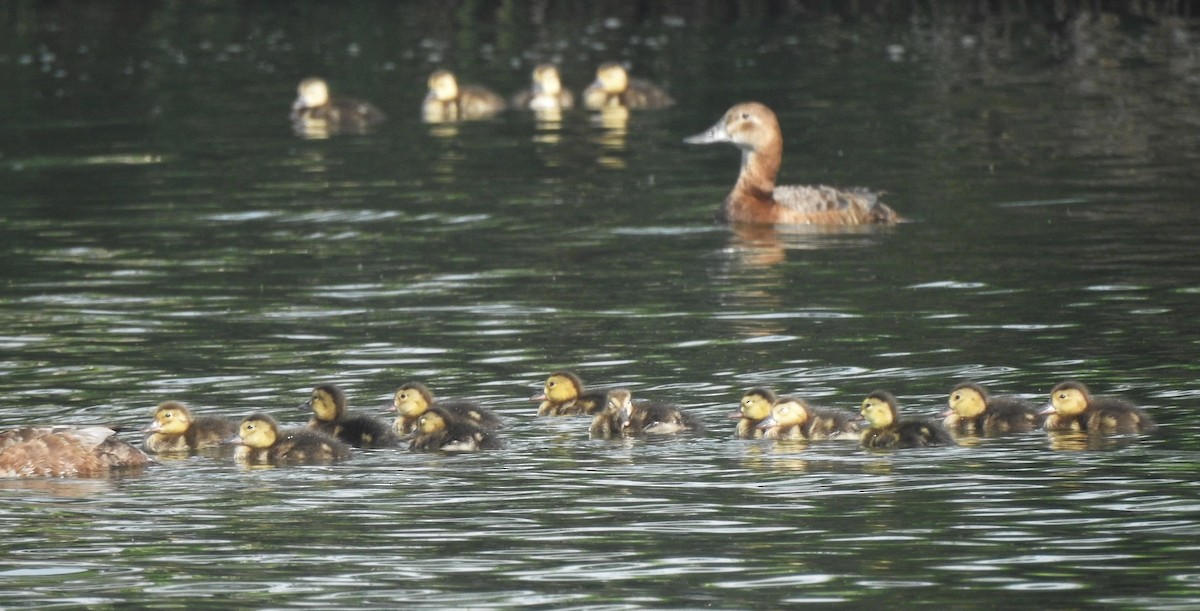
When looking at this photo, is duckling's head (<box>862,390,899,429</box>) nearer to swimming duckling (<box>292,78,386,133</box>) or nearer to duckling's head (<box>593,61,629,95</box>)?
swimming duckling (<box>292,78,386,133</box>)

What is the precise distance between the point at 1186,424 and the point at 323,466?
435 centimetres

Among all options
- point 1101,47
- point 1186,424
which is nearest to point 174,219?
point 1186,424

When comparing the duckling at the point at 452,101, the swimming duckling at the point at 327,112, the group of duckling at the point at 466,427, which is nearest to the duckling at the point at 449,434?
the group of duckling at the point at 466,427

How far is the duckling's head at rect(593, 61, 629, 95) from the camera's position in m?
33.4

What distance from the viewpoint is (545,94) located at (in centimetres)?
3366

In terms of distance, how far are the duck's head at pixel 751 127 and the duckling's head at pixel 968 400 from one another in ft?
33.8

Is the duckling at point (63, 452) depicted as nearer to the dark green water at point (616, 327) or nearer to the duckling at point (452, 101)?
the dark green water at point (616, 327)

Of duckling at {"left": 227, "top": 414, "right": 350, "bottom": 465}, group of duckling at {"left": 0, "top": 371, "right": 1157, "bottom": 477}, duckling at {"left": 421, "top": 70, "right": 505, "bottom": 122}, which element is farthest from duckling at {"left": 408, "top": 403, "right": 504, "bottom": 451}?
duckling at {"left": 421, "top": 70, "right": 505, "bottom": 122}

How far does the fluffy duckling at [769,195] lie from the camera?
2147cm

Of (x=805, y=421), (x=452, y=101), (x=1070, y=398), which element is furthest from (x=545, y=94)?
(x=1070, y=398)

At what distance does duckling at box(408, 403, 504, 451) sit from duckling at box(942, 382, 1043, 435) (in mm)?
2341

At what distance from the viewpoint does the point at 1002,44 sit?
134 ft

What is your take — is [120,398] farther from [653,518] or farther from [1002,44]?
[1002,44]

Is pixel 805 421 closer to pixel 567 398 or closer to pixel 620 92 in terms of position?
pixel 567 398
